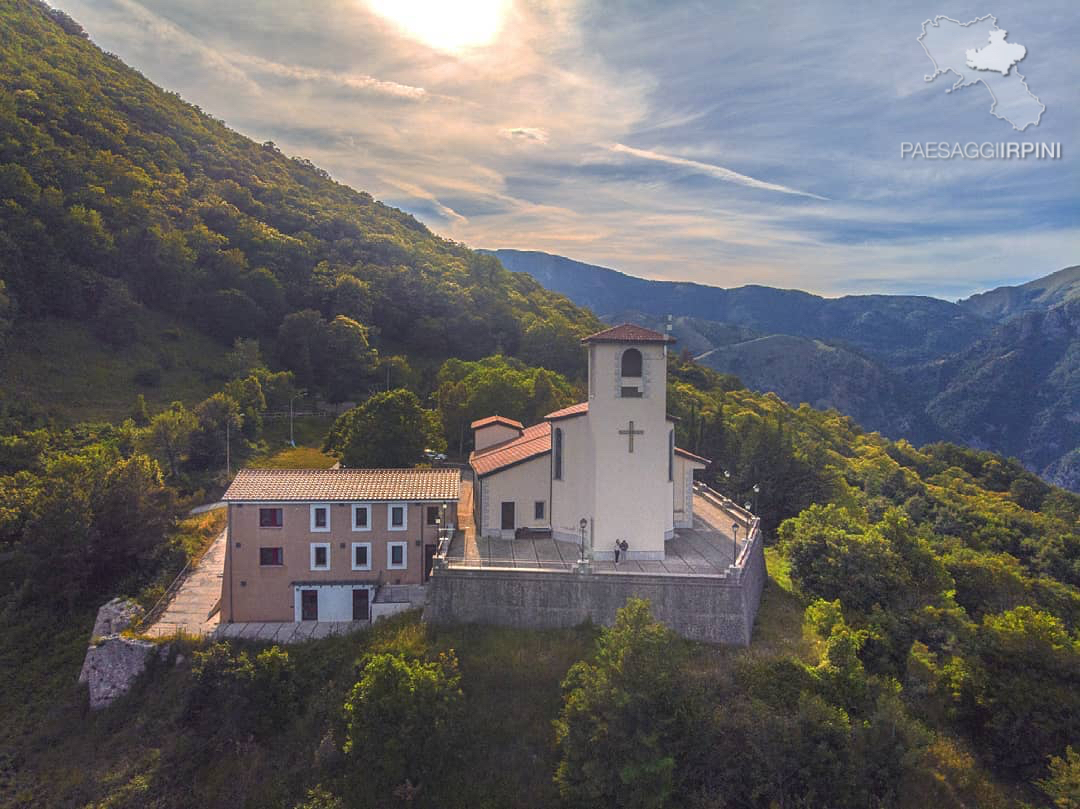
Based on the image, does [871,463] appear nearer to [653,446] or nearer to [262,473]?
[653,446]

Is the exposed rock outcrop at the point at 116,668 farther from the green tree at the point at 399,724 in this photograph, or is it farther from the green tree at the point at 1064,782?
the green tree at the point at 1064,782

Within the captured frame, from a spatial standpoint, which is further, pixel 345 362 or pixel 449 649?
pixel 345 362

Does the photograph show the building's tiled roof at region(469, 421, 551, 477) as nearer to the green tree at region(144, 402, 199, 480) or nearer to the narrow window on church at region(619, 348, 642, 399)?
the narrow window on church at region(619, 348, 642, 399)

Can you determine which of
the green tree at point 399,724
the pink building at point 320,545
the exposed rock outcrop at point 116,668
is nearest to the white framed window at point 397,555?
the pink building at point 320,545

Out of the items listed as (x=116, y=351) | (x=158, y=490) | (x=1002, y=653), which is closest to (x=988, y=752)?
(x=1002, y=653)

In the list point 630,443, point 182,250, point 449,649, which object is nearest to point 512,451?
point 630,443

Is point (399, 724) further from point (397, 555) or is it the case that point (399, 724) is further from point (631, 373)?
point (631, 373)
